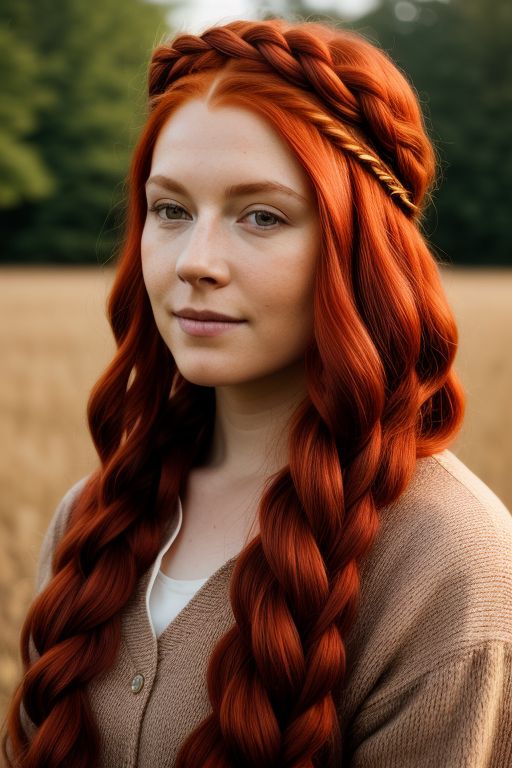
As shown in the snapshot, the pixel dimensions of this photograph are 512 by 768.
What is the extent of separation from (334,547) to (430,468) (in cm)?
25

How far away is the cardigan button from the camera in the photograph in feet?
5.60

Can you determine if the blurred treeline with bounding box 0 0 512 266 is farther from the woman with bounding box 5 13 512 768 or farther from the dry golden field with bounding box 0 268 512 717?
the woman with bounding box 5 13 512 768

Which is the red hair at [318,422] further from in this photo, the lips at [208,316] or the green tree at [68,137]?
the green tree at [68,137]

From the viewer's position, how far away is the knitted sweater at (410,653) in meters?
1.45

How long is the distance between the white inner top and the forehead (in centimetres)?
79

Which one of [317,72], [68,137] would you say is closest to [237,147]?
[317,72]

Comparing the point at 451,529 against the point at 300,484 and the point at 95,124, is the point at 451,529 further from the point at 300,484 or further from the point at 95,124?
the point at 95,124

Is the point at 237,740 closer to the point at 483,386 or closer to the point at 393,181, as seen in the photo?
the point at 393,181

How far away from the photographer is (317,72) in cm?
162

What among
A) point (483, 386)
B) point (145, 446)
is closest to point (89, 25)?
point (483, 386)

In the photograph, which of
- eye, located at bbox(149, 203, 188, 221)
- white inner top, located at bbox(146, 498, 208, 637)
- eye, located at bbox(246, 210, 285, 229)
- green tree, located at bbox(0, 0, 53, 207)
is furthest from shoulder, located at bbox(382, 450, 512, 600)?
green tree, located at bbox(0, 0, 53, 207)

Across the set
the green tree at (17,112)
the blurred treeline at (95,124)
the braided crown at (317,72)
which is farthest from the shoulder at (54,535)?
the green tree at (17,112)

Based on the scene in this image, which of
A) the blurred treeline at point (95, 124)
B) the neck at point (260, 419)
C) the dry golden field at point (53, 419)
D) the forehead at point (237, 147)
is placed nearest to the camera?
the forehead at point (237, 147)

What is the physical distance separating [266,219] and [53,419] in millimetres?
4788
